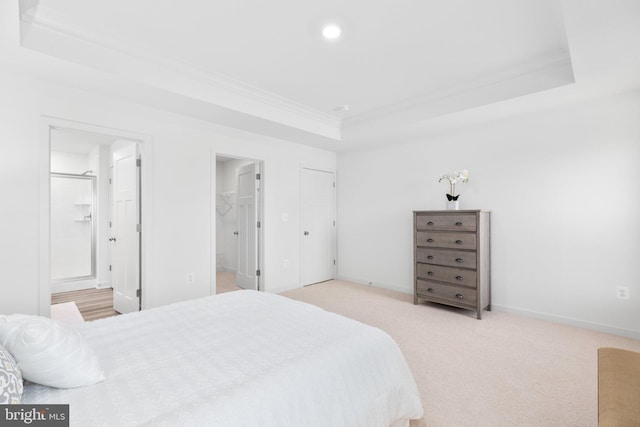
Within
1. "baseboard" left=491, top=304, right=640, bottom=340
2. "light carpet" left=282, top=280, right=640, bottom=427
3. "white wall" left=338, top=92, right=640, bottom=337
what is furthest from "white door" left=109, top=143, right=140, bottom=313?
"baseboard" left=491, top=304, right=640, bottom=340

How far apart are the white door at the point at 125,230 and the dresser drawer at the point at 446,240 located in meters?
3.36

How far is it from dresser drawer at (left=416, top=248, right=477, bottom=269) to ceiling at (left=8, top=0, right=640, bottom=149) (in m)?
1.58

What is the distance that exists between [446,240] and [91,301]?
15.7ft

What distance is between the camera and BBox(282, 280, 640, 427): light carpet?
1.84 metres

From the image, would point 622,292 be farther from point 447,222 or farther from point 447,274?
point 447,222

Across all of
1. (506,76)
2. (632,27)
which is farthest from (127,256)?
(632,27)

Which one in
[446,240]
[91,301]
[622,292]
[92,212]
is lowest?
[91,301]

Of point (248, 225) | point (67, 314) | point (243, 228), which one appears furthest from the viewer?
point (243, 228)

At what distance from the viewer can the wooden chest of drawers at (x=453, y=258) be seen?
3.46m

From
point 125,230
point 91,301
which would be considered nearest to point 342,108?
point 125,230

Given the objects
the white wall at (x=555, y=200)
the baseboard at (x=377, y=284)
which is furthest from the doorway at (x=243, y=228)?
the white wall at (x=555, y=200)

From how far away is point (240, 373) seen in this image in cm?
121

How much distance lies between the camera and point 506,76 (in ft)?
9.72

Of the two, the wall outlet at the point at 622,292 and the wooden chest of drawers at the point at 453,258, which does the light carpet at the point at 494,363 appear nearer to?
the wooden chest of drawers at the point at 453,258
